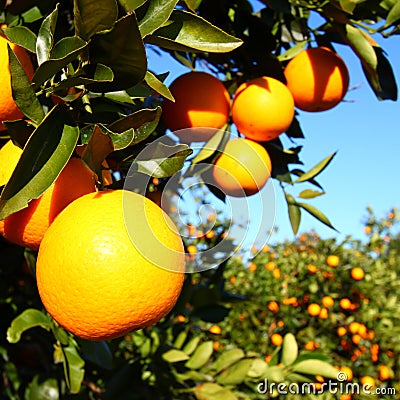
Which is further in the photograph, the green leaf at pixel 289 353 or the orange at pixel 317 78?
the green leaf at pixel 289 353

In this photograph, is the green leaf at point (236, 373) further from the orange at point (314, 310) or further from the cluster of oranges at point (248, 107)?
the orange at point (314, 310)

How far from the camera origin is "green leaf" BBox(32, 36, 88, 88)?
0.54 metres

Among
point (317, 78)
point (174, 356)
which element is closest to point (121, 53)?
point (317, 78)

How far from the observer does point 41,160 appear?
0.57 meters

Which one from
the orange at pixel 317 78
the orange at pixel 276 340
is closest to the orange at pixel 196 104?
the orange at pixel 317 78

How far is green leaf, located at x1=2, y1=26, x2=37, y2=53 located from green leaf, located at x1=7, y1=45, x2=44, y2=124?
10cm

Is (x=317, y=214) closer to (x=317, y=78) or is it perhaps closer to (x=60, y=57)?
(x=317, y=78)

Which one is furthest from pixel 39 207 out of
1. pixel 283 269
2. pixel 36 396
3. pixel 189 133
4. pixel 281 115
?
pixel 283 269

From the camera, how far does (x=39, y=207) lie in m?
0.64

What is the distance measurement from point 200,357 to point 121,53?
1289 millimetres

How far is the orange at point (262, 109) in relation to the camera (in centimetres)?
103

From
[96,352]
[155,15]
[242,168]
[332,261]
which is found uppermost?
[155,15]

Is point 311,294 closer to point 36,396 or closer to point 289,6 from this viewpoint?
point 36,396

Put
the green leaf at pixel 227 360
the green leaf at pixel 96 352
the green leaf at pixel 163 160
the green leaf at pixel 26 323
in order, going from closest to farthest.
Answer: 1. the green leaf at pixel 163 160
2. the green leaf at pixel 26 323
3. the green leaf at pixel 96 352
4. the green leaf at pixel 227 360
